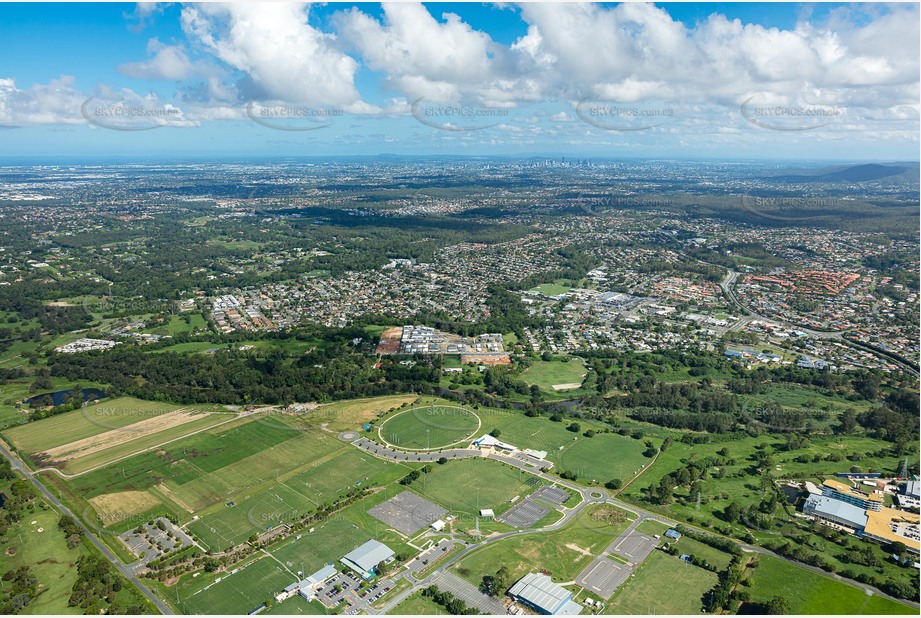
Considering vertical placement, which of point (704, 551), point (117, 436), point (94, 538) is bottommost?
point (94, 538)

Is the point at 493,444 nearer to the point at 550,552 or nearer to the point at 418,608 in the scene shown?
the point at 550,552

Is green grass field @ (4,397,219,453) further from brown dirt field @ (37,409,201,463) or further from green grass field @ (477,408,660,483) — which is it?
green grass field @ (477,408,660,483)

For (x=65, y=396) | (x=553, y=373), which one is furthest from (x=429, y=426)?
(x=65, y=396)

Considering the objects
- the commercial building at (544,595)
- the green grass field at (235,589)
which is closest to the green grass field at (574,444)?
the commercial building at (544,595)

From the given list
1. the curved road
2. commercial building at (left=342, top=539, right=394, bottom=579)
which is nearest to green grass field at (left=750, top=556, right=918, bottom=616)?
the curved road

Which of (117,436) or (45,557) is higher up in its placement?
(117,436)

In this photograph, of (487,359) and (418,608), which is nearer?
(418,608)

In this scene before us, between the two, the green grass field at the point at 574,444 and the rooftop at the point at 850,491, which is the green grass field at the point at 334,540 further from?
the rooftop at the point at 850,491

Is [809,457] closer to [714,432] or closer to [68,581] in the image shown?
[714,432]
